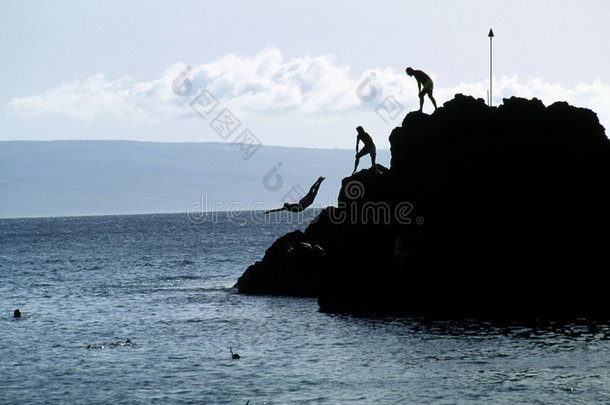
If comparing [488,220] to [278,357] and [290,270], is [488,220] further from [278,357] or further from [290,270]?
[290,270]

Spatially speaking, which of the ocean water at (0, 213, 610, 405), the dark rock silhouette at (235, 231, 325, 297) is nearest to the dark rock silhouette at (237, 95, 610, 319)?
the ocean water at (0, 213, 610, 405)

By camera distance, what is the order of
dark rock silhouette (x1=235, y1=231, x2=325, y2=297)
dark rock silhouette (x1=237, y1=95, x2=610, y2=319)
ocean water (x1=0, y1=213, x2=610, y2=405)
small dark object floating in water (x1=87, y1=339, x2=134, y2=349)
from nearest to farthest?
ocean water (x1=0, y1=213, x2=610, y2=405) → small dark object floating in water (x1=87, y1=339, x2=134, y2=349) → dark rock silhouette (x1=237, y1=95, x2=610, y2=319) → dark rock silhouette (x1=235, y1=231, x2=325, y2=297)

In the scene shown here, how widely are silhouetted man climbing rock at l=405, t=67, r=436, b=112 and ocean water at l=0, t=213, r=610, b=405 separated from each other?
1300cm

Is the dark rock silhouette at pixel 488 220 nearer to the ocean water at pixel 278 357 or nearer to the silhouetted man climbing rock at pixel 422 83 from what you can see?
the silhouetted man climbing rock at pixel 422 83

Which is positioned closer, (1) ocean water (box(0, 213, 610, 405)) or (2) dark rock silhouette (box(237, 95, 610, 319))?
(1) ocean water (box(0, 213, 610, 405))

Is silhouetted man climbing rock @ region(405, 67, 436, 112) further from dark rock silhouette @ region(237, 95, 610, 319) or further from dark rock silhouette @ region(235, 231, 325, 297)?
dark rock silhouette @ region(235, 231, 325, 297)

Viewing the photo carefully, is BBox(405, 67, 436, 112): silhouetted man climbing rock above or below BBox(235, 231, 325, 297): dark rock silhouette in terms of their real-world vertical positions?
above

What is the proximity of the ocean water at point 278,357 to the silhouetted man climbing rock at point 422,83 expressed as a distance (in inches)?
512

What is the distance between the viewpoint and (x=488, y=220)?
46562 mm

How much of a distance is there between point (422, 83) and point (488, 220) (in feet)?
27.8

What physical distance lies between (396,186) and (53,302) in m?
30.0

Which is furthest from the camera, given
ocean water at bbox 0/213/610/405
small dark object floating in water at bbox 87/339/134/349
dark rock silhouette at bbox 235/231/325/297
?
dark rock silhouette at bbox 235/231/325/297

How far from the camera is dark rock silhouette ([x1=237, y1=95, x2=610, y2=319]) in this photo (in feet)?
151

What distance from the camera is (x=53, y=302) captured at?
214 feet
